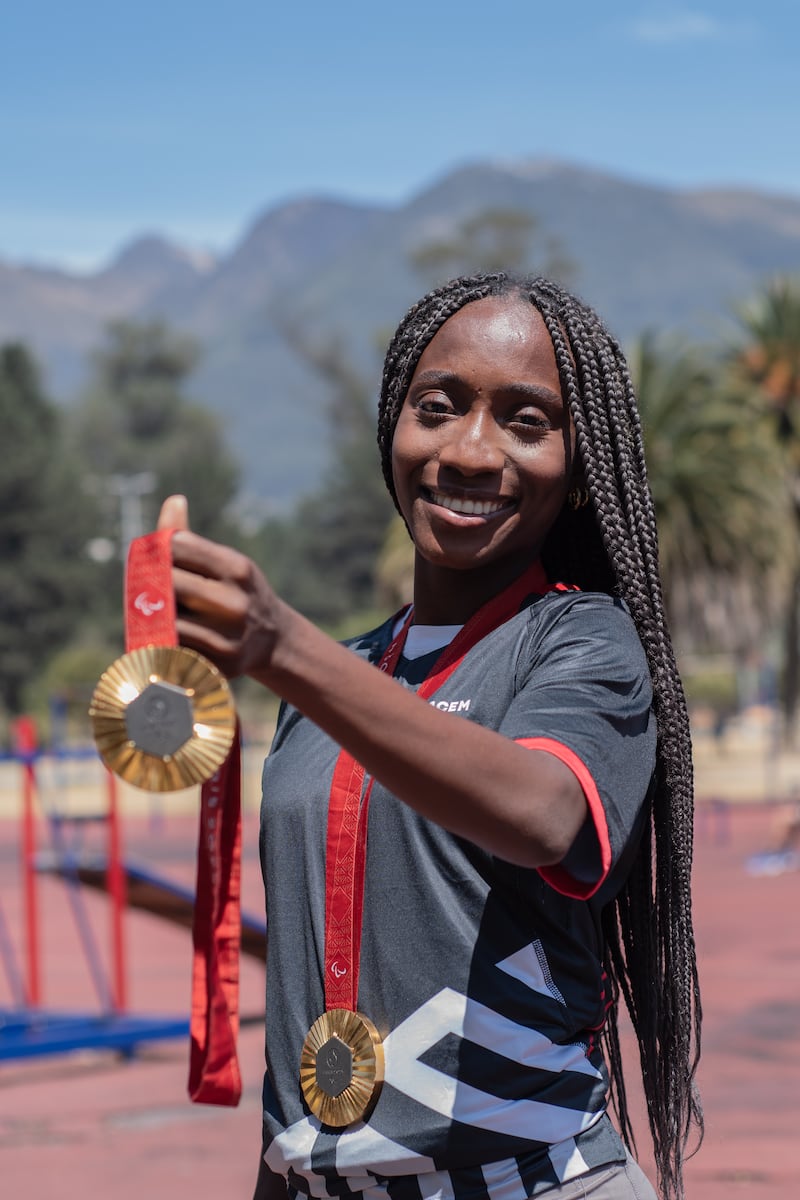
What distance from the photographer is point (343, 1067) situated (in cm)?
189

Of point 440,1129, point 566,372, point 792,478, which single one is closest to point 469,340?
point 566,372

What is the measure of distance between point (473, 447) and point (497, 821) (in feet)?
1.91

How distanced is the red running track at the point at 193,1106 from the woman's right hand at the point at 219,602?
378cm

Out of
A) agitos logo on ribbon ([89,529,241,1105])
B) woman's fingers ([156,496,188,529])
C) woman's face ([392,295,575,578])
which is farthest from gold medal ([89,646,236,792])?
woman's face ([392,295,575,578])

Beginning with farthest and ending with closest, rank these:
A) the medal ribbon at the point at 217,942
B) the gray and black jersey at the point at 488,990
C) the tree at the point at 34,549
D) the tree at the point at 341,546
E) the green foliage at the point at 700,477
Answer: the tree at the point at 341,546
the tree at the point at 34,549
the green foliage at the point at 700,477
the medal ribbon at the point at 217,942
the gray and black jersey at the point at 488,990

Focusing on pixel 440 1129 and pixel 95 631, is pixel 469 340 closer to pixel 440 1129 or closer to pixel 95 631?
pixel 440 1129

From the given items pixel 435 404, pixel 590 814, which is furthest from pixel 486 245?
pixel 590 814

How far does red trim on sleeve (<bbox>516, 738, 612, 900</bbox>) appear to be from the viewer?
168cm

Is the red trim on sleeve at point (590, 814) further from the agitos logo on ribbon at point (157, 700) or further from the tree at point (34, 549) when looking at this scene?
the tree at point (34, 549)

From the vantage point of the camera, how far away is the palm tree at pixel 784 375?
31969 mm

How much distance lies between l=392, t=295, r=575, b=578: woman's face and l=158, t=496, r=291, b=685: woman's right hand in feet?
2.17

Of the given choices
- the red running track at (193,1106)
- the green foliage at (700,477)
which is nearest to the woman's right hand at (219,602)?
the red running track at (193,1106)

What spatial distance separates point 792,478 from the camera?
104 feet

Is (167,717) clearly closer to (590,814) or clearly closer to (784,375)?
(590,814)
